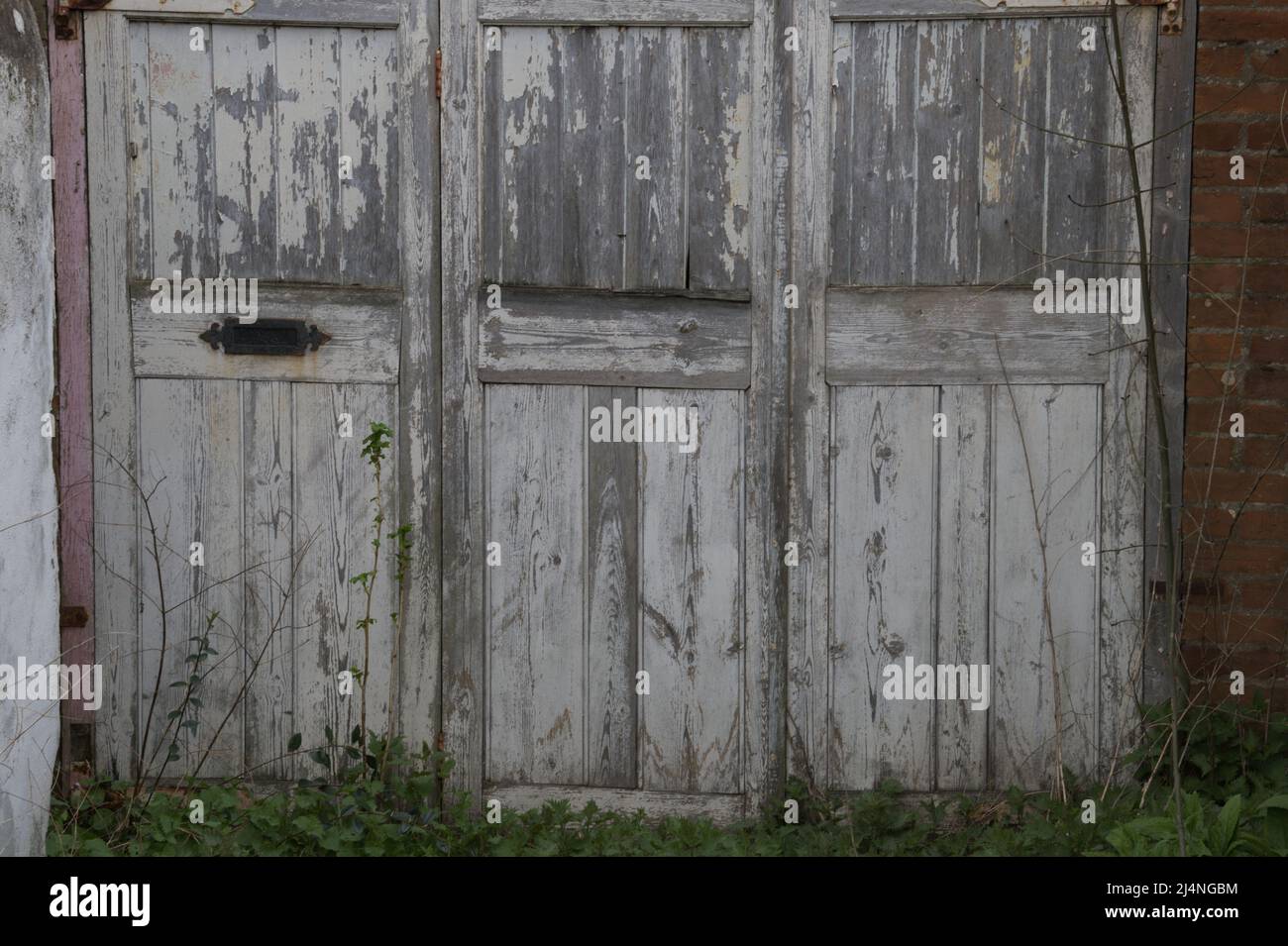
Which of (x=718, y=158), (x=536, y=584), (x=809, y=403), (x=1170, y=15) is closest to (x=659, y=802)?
(x=536, y=584)

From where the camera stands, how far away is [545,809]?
3.96m

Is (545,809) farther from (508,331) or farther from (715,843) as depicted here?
(508,331)

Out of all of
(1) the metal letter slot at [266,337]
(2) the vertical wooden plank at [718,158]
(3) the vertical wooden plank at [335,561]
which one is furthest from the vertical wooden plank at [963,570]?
(1) the metal letter slot at [266,337]

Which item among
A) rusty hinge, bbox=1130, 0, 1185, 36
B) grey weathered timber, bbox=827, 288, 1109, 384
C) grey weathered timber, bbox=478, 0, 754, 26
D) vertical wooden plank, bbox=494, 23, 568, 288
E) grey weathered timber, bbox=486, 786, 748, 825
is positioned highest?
grey weathered timber, bbox=478, 0, 754, 26

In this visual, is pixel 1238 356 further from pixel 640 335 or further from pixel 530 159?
pixel 530 159

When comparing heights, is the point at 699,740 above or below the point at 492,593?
below

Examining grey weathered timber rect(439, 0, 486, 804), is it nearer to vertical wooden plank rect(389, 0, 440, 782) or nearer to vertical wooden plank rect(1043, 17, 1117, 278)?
vertical wooden plank rect(389, 0, 440, 782)

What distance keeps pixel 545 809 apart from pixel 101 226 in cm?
224

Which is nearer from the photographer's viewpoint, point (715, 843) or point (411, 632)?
point (715, 843)

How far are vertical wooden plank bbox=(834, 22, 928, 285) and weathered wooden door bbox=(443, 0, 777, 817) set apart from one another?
0.94 feet

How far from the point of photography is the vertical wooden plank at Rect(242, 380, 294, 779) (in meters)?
4.09

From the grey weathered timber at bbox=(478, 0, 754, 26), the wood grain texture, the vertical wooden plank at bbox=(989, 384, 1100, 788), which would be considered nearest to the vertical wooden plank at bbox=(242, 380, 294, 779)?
the grey weathered timber at bbox=(478, 0, 754, 26)

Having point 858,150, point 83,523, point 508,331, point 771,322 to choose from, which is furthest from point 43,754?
point 858,150
